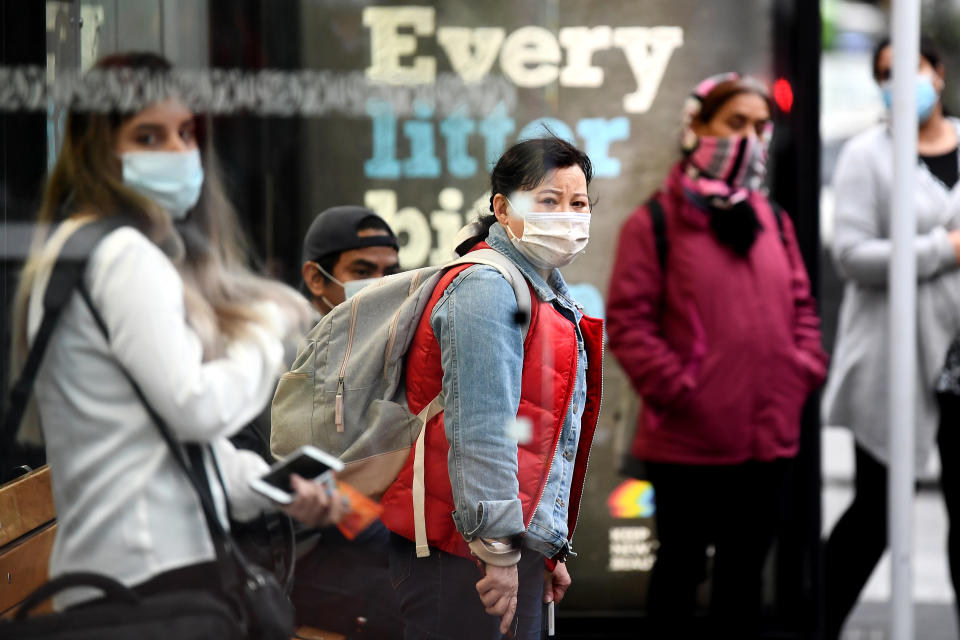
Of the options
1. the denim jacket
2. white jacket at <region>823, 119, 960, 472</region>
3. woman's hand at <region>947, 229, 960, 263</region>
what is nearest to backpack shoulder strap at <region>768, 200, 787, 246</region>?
white jacket at <region>823, 119, 960, 472</region>

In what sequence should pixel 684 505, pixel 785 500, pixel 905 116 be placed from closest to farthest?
pixel 905 116 → pixel 684 505 → pixel 785 500

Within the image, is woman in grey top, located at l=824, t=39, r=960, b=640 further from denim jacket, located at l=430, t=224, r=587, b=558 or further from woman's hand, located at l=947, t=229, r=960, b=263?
denim jacket, located at l=430, t=224, r=587, b=558

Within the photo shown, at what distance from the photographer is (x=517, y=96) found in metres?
2.35

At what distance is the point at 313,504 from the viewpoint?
2.25 m

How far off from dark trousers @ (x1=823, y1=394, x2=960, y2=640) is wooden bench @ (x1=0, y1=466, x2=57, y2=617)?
2.77 meters

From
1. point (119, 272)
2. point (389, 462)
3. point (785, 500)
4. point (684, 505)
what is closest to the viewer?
point (119, 272)

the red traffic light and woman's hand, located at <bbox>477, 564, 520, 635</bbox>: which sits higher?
the red traffic light

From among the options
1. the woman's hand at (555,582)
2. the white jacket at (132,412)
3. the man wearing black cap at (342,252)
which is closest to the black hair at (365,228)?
the man wearing black cap at (342,252)

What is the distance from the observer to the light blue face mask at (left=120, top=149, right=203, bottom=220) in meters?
2.09

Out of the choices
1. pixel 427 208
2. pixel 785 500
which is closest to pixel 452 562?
pixel 427 208

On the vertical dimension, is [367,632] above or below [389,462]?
below

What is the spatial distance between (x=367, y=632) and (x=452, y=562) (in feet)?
0.74

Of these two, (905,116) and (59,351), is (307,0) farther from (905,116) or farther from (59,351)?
(905,116)

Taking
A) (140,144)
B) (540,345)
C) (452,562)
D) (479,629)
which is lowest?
(479,629)
